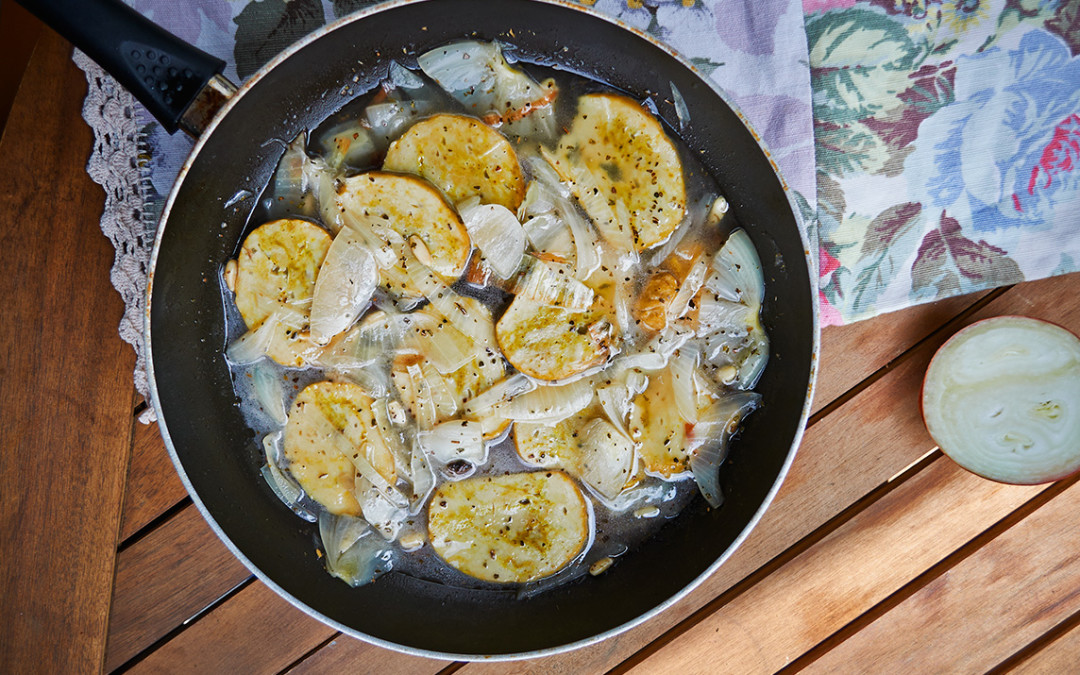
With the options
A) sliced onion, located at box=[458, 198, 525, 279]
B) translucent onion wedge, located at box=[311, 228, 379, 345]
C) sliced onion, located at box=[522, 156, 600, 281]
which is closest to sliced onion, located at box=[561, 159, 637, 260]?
sliced onion, located at box=[522, 156, 600, 281]

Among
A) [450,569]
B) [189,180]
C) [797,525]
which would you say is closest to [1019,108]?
[797,525]

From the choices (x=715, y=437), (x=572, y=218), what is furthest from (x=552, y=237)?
(x=715, y=437)

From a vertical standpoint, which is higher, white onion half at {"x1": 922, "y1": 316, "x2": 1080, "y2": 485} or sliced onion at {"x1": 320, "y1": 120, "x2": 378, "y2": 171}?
sliced onion at {"x1": 320, "y1": 120, "x2": 378, "y2": 171}

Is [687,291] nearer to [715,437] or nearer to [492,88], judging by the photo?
[715,437]

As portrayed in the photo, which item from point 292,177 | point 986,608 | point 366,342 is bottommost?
point 986,608

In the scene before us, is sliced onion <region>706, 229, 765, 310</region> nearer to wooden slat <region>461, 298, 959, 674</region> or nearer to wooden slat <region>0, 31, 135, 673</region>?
wooden slat <region>461, 298, 959, 674</region>

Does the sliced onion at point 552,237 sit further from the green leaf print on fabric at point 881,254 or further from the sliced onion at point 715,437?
the green leaf print on fabric at point 881,254

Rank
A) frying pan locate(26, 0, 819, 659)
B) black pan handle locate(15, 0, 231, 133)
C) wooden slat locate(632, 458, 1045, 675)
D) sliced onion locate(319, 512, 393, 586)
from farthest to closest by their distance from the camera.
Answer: wooden slat locate(632, 458, 1045, 675) → sliced onion locate(319, 512, 393, 586) → frying pan locate(26, 0, 819, 659) → black pan handle locate(15, 0, 231, 133)
